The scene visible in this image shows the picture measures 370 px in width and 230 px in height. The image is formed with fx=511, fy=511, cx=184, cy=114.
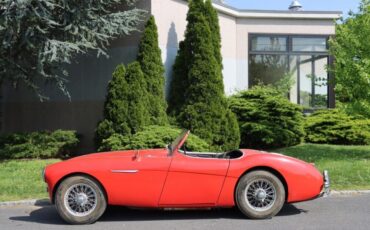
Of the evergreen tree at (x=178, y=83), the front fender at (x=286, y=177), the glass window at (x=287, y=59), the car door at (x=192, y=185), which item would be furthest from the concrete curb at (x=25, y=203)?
the glass window at (x=287, y=59)

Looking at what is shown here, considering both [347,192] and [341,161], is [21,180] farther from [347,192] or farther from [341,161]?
[341,161]

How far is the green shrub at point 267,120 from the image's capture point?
14469mm

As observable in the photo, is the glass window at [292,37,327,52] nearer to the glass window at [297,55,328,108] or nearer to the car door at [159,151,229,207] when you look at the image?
the glass window at [297,55,328,108]

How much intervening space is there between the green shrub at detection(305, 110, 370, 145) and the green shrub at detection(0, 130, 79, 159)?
24.3 feet

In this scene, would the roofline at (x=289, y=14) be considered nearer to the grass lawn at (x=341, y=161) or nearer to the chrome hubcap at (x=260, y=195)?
the grass lawn at (x=341, y=161)

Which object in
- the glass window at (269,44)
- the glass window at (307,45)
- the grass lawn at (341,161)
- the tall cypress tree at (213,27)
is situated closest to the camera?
the grass lawn at (341,161)

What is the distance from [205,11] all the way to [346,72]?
3.88m

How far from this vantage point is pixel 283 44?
17.3m

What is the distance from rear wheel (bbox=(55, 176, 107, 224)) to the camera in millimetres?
6836

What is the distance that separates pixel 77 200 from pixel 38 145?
664cm

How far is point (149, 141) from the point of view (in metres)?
11.3

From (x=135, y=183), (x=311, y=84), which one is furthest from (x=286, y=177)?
(x=311, y=84)

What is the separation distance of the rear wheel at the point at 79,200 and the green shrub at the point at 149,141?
4365mm

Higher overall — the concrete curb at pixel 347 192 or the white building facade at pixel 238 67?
the white building facade at pixel 238 67
